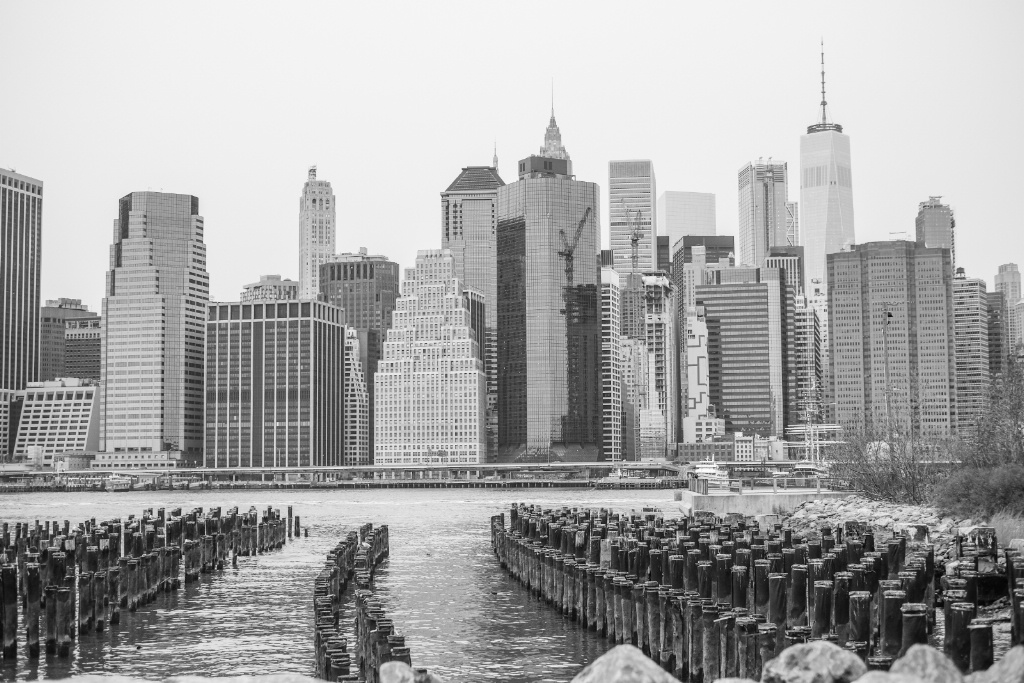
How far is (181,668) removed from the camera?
109 feet

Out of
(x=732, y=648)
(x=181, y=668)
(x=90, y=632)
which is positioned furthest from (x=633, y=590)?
(x=90, y=632)

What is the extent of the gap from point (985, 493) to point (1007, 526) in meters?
4.99

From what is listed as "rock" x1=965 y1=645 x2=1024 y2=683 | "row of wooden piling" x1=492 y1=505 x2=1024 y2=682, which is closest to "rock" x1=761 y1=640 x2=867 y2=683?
"rock" x1=965 y1=645 x2=1024 y2=683

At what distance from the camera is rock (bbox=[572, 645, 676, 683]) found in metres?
12.3

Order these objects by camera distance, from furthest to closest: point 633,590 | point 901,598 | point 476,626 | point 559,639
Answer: point 476,626 < point 559,639 < point 633,590 < point 901,598

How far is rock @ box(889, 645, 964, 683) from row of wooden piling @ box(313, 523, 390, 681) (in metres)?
11.9

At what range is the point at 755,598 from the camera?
3266 cm

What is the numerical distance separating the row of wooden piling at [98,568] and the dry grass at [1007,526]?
28.0 metres

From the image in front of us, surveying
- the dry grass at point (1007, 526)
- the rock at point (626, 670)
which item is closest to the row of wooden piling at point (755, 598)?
the dry grass at point (1007, 526)

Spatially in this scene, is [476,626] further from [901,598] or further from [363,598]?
[901,598]

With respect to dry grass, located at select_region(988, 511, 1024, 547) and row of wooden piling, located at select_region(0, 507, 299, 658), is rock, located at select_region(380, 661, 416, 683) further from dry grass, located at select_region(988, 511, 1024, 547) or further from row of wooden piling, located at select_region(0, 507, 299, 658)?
dry grass, located at select_region(988, 511, 1024, 547)

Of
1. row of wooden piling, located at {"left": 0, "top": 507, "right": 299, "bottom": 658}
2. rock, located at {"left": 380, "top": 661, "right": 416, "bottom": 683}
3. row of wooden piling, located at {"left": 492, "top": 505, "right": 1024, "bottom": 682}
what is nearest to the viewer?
rock, located at {"left": 380, "top": 661, "right": 416, "bottom": 683}

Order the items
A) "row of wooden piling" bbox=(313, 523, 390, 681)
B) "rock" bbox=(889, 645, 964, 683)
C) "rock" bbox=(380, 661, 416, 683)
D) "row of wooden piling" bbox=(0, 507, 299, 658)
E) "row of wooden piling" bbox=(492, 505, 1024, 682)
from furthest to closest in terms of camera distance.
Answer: "row of wooden piling" bbox=(0, 507, 299, 658) < "row of wooden piling" bbox=(313, 523, 390, 681) < "row of wooden piling" bbox=(492, 505, 1024, 682) < "rock" bbox=(380, 661, 416, 683) < "rock" bbox=(889, 645, 964, 683)

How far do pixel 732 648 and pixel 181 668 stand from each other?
14946 millimetres
